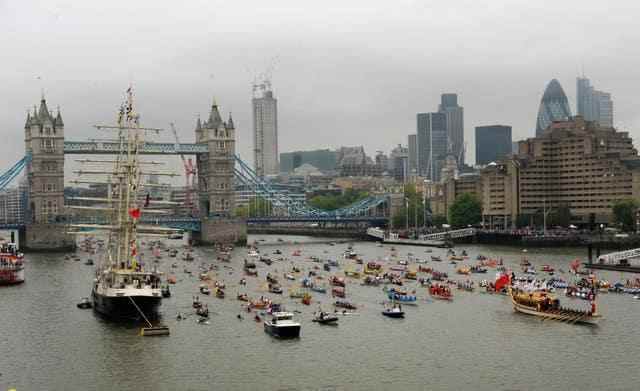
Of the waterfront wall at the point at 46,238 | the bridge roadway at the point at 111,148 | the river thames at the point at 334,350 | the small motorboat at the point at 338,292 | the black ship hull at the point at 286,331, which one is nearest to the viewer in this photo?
the river thames at the point at 334,350

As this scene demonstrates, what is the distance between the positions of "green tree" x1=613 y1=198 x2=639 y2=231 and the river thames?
270ft

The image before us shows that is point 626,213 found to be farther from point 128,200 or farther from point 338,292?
point 128,200

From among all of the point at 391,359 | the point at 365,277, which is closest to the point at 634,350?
the point at 391,359

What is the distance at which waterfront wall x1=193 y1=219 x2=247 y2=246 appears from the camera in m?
182

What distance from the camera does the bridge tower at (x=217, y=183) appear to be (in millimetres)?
182000

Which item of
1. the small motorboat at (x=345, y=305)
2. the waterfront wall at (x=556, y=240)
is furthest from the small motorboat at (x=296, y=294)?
the waterfront wall at (x=556, y=240)

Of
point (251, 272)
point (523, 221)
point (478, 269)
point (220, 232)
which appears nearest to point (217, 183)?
point (220, 232)

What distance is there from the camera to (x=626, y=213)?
553ft

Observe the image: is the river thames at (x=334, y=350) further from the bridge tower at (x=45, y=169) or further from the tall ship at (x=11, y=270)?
the bridge tower at (x=45, y=169)

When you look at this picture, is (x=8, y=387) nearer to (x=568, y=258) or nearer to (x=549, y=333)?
(x=549, y=333)

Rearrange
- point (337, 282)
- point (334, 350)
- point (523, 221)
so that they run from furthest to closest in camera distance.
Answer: point (523, 221), point (337, 282), point (334, 350)

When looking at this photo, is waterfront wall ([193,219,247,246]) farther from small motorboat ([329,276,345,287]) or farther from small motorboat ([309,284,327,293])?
small motorboat ([309,284,327,293])

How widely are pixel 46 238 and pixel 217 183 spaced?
119ft

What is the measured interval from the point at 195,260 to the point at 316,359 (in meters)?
80.4
